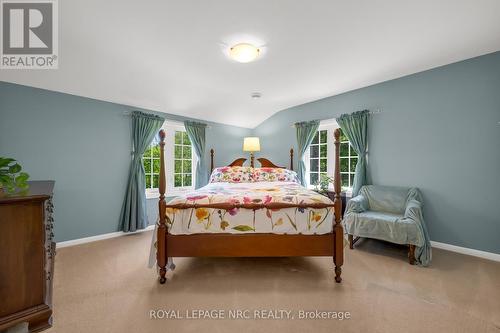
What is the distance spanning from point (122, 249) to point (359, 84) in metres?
4.24

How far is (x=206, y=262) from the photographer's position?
259 cm

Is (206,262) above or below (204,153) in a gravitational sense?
below

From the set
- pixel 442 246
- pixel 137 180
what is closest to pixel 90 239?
pixel 137 180

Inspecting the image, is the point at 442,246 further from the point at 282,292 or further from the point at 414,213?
the point at 282,292

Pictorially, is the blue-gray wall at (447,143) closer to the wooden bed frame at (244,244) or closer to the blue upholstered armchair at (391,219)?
the blue upholstered armchair at (391,219)

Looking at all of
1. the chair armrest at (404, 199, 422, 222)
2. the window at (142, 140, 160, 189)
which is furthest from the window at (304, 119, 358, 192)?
the window at (142, 140, 160, 189)

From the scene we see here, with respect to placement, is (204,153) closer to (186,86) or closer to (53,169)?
(186,86)

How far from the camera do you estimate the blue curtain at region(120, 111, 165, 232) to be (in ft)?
11.6

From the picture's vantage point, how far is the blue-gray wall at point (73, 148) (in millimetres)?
2721

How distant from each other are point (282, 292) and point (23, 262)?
74.7 inches

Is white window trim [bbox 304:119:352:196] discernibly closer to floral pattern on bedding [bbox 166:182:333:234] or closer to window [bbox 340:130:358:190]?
window [bbox 340:130:358:190]

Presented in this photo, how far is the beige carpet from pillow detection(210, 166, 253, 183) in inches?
63.4

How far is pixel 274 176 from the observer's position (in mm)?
4090

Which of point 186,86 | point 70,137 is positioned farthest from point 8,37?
point 186,86
